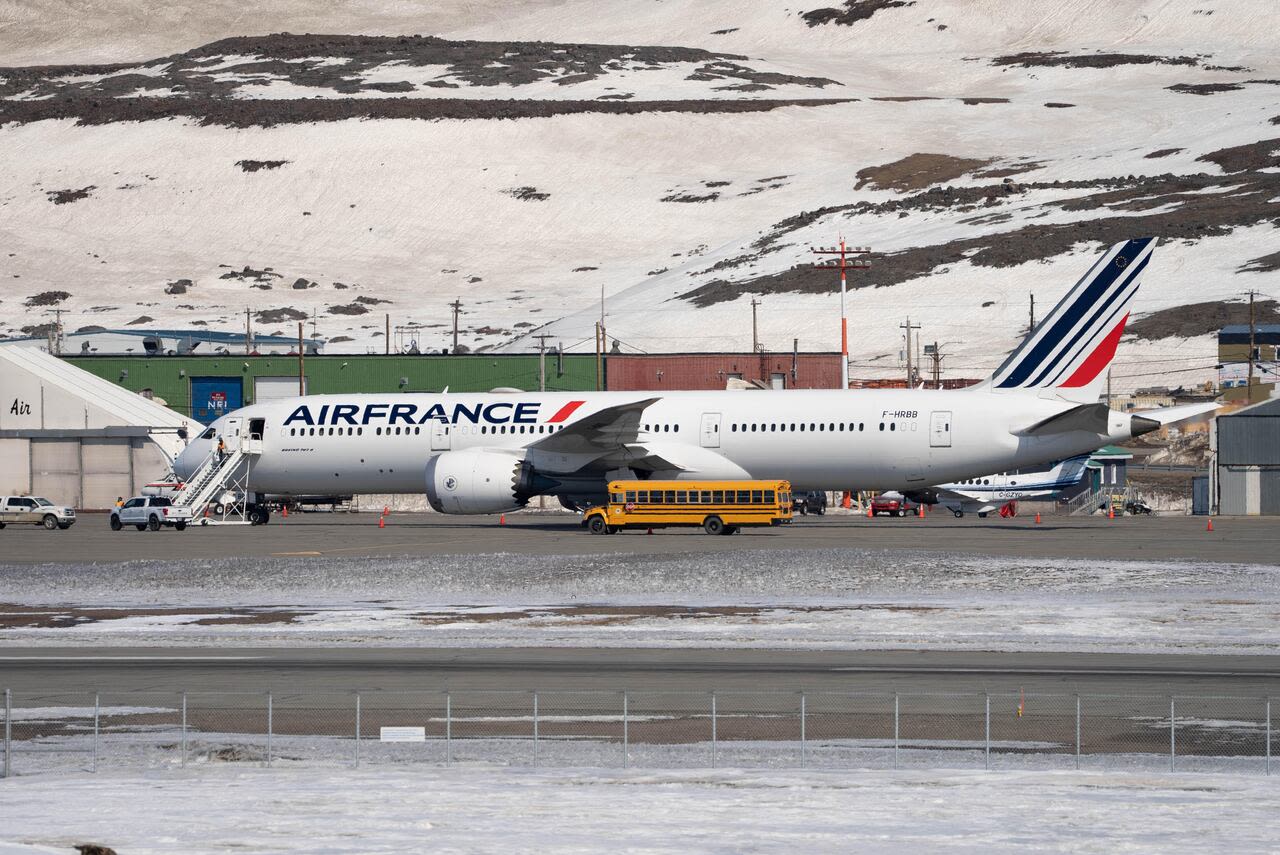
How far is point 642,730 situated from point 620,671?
467 cm

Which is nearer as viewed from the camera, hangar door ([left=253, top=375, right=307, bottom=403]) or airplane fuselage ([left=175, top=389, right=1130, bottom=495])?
airplane fuselage ([left=175, top=389, right=1130, bottom=495])

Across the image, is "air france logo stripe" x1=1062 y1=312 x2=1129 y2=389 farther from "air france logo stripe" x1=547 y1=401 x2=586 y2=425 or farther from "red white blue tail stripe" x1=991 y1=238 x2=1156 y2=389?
"air france logo stripe" x1=547 y1=401 x2=586 y2=425

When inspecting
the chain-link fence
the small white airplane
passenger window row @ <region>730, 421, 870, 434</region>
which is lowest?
the chain-link fence

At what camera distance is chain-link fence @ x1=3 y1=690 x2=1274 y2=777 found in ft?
61.8

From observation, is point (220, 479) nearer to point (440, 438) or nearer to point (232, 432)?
point (232, 432)

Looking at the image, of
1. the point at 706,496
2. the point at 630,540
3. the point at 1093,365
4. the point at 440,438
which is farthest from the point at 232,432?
the point at 1093,365

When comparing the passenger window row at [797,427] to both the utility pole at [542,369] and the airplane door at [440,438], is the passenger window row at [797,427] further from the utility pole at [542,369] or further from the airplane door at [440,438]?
the utility pole at [542,369]

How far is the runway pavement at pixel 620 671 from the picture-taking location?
23.9 metres

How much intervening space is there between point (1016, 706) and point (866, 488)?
34865 mm

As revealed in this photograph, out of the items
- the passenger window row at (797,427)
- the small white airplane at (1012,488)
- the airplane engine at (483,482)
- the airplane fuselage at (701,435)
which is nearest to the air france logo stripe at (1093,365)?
the airplane fuselage at (701,435)

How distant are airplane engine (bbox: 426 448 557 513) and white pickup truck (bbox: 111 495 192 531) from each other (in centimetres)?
1053

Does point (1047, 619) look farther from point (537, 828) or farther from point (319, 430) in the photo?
point (319, 430)

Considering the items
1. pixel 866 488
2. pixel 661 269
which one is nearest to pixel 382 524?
pixel 866 488

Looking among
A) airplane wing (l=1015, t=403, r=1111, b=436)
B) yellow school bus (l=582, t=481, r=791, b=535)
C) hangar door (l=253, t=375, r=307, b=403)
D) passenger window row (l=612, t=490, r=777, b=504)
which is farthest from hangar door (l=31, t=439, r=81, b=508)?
airplane wing (l=1015, t=403, r=1111, b=436)
